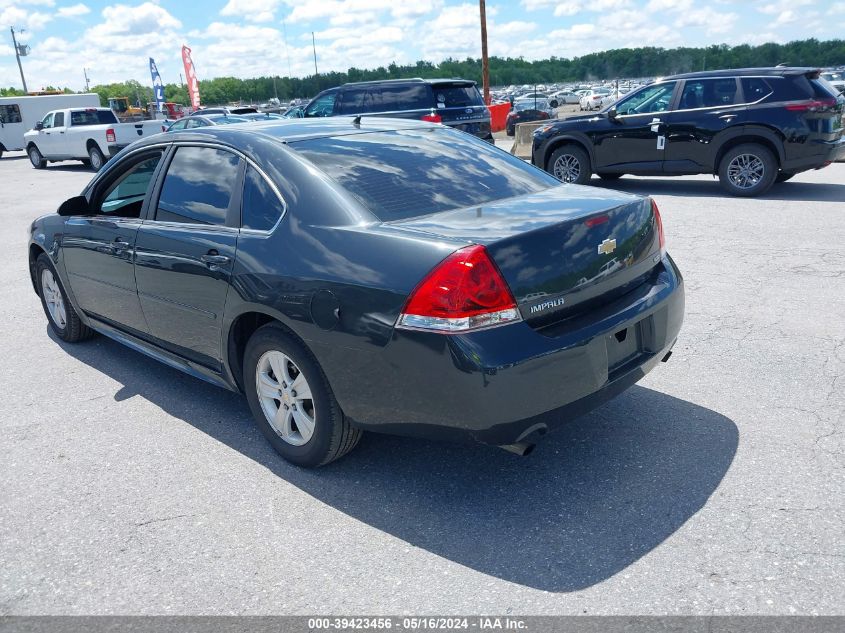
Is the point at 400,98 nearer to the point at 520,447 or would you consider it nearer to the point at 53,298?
the point at 53,298

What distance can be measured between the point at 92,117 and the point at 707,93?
19.8m

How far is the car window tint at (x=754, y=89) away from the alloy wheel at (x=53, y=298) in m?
9.41

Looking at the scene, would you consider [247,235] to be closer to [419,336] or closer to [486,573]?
[419,336]

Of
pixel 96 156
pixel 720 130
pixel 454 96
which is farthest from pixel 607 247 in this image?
pixel 96 156

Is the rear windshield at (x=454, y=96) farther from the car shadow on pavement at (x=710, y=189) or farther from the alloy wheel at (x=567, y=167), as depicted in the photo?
the alloy wheel at (x=567, y=167)

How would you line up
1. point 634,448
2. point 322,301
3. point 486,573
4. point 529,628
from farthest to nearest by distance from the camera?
point 634,448
point 322,301
point 486,573
point 529,628

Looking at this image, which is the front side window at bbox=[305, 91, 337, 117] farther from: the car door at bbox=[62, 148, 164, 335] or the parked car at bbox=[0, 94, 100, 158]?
the parked car at bbox=[0, 94, 100, 158]

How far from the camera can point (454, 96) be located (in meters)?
15.8

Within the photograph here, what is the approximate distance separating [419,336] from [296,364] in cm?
79

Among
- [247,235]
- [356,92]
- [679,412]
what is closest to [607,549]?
[679,412]

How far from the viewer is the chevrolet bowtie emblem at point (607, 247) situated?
128 inches

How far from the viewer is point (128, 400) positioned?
4.59 meters

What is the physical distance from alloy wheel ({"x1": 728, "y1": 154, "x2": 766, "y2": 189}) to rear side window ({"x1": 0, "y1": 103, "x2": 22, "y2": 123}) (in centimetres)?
3151

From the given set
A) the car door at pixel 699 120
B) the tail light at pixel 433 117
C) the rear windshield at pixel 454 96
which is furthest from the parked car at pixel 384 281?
the rear windshield at pixel 454 96
